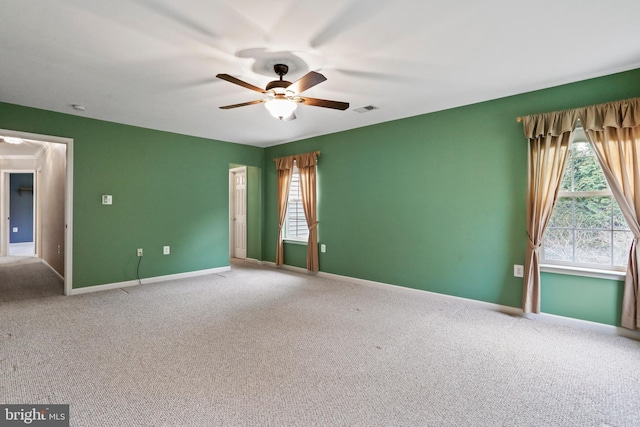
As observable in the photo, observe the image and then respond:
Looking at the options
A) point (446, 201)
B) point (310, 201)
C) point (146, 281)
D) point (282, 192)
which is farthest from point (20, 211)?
point (446, 201)

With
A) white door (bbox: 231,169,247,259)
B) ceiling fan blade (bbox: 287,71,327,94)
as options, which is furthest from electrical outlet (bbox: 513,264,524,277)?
white door (bbox: 231,169,247,259)

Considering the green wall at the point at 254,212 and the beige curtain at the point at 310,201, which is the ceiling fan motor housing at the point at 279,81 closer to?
the beige curtain at the point at 310,201

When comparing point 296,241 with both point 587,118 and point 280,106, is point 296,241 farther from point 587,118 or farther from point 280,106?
point 587,118

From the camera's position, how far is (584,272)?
124 inches

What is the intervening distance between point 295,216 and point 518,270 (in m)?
3.75

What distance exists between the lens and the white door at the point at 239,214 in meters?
7.13

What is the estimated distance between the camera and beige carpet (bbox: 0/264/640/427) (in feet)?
6.05

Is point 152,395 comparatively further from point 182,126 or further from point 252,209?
point 252,209

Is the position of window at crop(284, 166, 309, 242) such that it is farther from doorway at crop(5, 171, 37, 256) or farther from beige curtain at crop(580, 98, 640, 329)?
doorway at crop(5, 171, 37, 256)

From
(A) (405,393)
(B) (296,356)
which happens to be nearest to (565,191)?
(A) (405,393)

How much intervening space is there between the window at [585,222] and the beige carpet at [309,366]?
73 cm

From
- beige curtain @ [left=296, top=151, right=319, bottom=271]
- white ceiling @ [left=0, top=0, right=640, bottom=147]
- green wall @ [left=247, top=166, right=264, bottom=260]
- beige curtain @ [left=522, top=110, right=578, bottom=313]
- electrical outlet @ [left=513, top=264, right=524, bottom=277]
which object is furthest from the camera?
green wall @ [left=247, top=166, right=264, bottom=260]

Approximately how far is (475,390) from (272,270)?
14.4ft

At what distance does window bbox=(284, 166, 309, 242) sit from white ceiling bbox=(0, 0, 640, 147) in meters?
2.47
